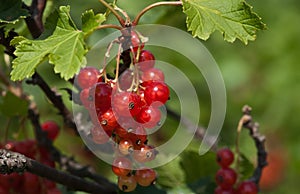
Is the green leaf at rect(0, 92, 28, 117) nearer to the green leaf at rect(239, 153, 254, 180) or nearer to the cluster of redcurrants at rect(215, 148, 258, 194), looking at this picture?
the cluster of redcurrants at rect(215, 148, 258, 194)

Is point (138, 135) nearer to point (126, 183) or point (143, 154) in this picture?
point (143, 154)

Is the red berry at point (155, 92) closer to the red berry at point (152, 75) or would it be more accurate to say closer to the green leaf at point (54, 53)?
the red berry at point (152, 75)

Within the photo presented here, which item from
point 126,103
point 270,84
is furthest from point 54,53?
point 270,84

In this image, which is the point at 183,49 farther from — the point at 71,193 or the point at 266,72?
the point at 71,193

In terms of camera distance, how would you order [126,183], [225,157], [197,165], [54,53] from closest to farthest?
[54,53]
[126,183]
[225,157]
[197,165]

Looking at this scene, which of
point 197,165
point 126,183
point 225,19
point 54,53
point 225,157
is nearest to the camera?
point 54,53

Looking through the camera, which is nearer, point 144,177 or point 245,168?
point 144,177
